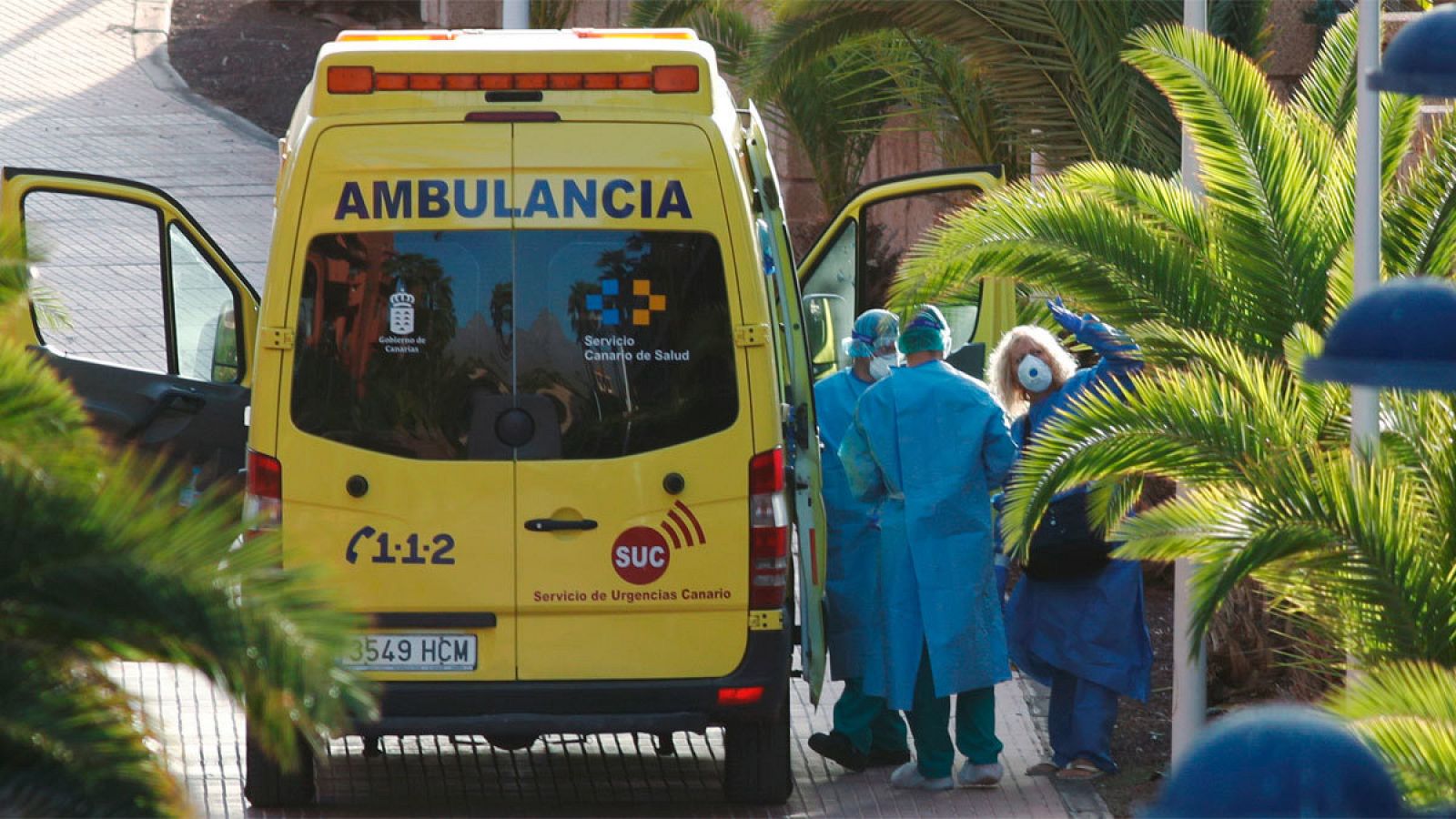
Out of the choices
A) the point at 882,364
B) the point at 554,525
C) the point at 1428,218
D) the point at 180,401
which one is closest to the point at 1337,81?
the point at 1428,218

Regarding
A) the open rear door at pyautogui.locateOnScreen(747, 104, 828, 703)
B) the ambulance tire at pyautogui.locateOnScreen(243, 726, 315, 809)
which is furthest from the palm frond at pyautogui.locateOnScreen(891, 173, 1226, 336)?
the ambulance tire at pyautogui.locateOnScreen(243, 726, 315, 809)

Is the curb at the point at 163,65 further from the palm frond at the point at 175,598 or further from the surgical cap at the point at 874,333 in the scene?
the palm frond at the point at 175,598

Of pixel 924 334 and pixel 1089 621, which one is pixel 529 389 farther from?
pixel 1089 621

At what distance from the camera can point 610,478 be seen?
21.0ft

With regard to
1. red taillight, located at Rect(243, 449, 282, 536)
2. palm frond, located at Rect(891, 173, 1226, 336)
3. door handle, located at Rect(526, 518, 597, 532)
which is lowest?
door handle, located at Rect(526, 518, 597, 532)

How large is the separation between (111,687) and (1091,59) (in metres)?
8.79

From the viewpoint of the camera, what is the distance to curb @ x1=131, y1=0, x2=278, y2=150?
24000 mm

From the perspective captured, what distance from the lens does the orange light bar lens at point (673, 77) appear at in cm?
638

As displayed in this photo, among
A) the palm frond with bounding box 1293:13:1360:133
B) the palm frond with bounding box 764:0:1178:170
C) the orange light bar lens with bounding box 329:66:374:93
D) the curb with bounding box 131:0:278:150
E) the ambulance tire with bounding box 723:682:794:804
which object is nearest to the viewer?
the orange light bar lens with bounding box 329:66:374:93

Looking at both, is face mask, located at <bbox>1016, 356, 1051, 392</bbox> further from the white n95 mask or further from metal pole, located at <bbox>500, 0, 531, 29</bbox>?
metal pole, located at <bbox>500, 0, 531, 29</bbox>

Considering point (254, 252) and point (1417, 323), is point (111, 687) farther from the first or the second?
point (254, 252)

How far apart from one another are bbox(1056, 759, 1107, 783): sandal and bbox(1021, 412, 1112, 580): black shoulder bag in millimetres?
656

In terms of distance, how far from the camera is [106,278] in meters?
17.8

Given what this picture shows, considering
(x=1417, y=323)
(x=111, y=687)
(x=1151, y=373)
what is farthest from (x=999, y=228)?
(x=111, y=687)
